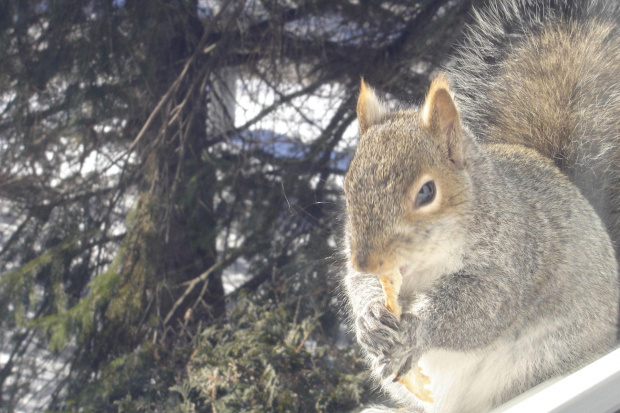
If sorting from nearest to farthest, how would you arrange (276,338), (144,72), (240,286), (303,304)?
(276,338), (303,304), (144,72), (240,286)

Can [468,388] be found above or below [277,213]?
below

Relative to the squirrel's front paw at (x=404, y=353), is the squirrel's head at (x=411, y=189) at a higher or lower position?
higher

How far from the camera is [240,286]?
1.75 m

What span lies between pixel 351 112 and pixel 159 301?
781mm

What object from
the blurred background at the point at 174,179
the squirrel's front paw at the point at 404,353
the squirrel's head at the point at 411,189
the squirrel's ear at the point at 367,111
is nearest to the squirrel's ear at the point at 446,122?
the squirrel's head at the point at 411,189

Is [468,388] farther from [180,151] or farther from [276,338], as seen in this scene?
[180,151]

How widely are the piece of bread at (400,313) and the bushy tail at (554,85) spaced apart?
38cm

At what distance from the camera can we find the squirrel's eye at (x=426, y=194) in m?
0.70

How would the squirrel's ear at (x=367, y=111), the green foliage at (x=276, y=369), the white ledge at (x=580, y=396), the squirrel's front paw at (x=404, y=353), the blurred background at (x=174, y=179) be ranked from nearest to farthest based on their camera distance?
the white ledge at (x=580, y=396) < the squirrel's front paw at (x=404, y=353) < the squirrel's ear at (x=367, y=111) < the green foliage at (x=276, y=369) < the blurred background at (x=174, y=179)

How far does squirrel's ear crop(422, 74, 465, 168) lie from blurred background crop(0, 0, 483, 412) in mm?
648

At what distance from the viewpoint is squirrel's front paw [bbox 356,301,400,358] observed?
27.4 inches

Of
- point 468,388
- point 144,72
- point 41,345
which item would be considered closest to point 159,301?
point 41,345

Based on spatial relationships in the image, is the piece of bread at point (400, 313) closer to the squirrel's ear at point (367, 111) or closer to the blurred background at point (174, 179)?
the squirrel's ear at point (367, 111)

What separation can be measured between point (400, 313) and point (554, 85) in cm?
51
